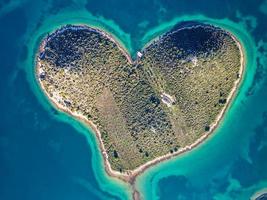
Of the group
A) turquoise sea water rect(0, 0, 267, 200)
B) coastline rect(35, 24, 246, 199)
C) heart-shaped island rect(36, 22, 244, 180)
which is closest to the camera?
heart-shaped island rect(36, 22, 244, 180)

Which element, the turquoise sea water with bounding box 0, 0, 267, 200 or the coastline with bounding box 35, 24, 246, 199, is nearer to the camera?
the coastline with bounding box 35, 24, 246, 199

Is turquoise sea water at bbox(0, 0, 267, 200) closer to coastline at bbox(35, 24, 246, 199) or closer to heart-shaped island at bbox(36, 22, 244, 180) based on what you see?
coastline at bbox(35, 24, 246, 199)

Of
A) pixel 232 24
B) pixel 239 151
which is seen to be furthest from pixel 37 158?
pixel 232 24

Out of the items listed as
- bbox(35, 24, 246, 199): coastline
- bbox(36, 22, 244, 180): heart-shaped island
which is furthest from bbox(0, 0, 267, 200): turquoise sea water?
bbox(36, 22, 244, 180): heart-shaped island

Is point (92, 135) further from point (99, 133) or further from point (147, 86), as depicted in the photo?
point (147, 86)

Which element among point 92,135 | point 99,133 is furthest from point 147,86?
point 92,135

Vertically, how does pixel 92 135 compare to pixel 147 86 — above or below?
below

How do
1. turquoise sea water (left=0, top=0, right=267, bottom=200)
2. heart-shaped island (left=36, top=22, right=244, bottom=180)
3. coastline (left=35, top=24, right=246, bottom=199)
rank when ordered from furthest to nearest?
turquoise sea water (left=0, top=0, right=267, bottom=200), coastline (left=35, top=24, right=246, bottom=199), heart-shaped island (left=36, top=22, right=244, bottom=180)

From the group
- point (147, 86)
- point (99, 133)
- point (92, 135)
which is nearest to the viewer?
point (147, 86)
